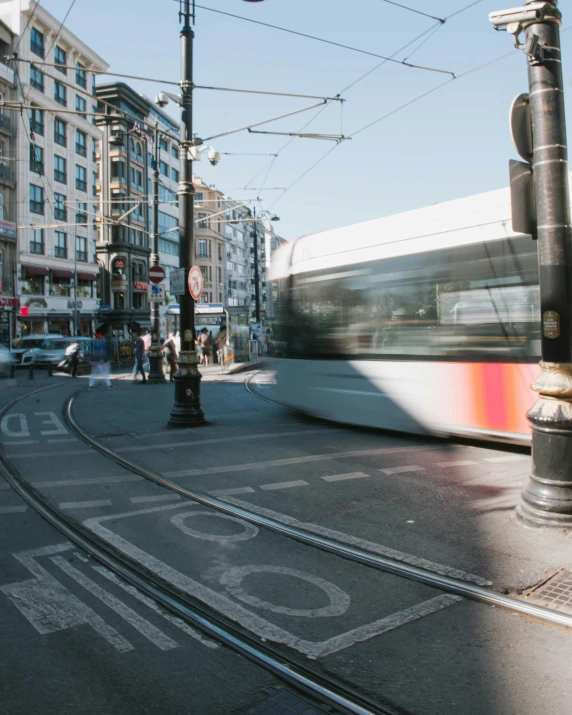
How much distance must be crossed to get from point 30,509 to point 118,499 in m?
0.81

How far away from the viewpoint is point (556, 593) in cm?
396

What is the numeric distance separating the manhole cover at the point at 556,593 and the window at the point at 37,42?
47.7m

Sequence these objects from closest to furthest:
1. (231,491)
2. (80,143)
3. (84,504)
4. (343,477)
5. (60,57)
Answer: (84,504) < (231,491) < (343,477) < (60,57) < (80,143)

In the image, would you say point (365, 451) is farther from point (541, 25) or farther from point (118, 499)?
point (541, 25)

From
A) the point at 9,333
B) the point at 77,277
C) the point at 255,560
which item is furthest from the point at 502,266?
the point at 77,277

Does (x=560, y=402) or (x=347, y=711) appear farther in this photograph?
(x=560, y=402)

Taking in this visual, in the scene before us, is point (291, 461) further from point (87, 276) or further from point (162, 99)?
point (87, 276)

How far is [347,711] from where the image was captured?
9.05ft

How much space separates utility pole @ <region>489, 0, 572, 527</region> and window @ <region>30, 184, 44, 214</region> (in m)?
43.4

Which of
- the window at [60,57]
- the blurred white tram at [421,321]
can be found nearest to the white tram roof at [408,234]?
the blurred white tram at [421,321]

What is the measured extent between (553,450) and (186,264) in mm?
7761

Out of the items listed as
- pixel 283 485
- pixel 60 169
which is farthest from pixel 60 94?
pixel 283 485

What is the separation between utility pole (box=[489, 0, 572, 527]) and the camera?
5.16 metres

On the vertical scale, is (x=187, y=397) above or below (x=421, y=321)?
below
